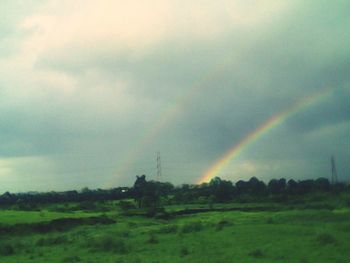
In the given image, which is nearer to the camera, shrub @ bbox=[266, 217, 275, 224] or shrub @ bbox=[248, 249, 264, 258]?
shrub @ bbox=[248, 249, 264, 258]

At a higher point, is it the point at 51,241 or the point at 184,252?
the point at 51,241

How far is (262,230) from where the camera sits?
40219mm

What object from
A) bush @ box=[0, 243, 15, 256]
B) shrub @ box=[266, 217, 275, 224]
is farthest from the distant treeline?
bush @ box=[0, 243, 15, 256]

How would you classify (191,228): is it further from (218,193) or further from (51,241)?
(218,193)

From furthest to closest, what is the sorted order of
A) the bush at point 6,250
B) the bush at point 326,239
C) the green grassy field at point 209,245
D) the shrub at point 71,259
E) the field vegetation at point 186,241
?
the bush at point 6,250
the shrub at point 71,259
the bush at point 326,239
the field vegetation at point 186,241
the green grassy field at point 209,245

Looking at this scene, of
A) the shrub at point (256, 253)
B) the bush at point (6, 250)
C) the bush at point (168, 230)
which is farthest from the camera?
the bush at point (168, 230)

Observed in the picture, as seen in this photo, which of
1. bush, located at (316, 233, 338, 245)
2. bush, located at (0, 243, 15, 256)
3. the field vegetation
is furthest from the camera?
bush, located at (0, 243, 15, 256)

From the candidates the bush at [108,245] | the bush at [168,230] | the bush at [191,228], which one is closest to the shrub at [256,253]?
the bush at [108,245]

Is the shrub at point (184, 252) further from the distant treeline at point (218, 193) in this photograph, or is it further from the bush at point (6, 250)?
the distant treeline at point (218, 193)

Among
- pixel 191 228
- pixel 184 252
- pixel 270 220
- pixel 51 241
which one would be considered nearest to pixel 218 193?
pixel 270 220

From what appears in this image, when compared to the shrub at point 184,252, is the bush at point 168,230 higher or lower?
higher

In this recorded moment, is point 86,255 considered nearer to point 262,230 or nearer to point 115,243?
point 115,243

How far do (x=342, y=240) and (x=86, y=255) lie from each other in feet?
57.4

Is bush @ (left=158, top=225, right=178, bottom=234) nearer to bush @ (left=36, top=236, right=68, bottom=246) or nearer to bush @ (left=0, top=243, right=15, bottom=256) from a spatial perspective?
bush @ (left=36, top=236, right=68, bottom=246)
